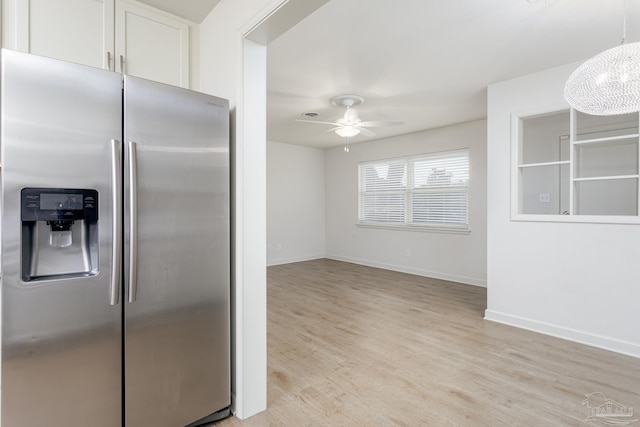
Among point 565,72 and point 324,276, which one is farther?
point 324,276

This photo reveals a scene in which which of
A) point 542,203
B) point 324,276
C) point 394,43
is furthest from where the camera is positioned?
point 324,276

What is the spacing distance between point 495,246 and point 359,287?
6.62ft

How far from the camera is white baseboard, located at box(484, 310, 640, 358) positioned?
2.61 metres

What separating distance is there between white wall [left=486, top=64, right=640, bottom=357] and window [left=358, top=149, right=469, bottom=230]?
168 centimetres

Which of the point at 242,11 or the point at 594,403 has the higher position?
the point at 242,11

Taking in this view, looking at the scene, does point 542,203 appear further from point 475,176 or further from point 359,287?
point 359,287

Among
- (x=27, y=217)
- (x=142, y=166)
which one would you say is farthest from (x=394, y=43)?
(x=27, y=217)

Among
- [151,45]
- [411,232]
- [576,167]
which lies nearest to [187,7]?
[151,45]

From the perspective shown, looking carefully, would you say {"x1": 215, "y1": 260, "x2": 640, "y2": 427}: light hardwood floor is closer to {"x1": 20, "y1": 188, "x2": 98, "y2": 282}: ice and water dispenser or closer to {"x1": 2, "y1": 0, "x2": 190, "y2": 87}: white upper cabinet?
{"x1": 20, "y1": 188, "x2": 98, "y2": 282}: ice and water dispenser

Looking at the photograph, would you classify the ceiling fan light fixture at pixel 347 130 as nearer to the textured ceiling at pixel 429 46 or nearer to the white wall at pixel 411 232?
the textured ceiling at pixel 429 46

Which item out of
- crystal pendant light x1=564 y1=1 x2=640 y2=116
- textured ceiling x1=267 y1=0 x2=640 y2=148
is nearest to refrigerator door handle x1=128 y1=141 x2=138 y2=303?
textured ceiling x1=267 y1=0 x2=640 y2=148

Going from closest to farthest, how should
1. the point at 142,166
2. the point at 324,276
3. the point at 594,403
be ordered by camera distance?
the point at 142,166
the point at 594,403
the point at 324,276

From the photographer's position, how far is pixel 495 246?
336 cm

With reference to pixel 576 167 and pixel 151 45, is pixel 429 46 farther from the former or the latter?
pixel 151 45
